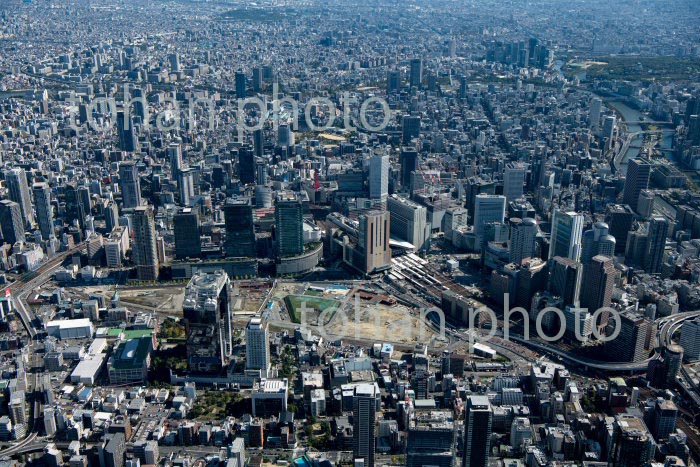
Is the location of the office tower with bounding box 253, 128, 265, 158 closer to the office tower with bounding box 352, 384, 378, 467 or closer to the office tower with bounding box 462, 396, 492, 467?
the office tower with bounding box 352, 384, 378, 467

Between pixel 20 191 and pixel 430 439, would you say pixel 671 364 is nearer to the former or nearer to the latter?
pixel 430 439

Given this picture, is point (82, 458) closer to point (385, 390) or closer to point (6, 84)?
point (385, 390)

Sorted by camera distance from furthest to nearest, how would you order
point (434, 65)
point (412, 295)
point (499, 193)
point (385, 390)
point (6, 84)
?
point (434, 65) → point (6, 84) → point (499, 193) → point (412, 295) → point (385, 390)

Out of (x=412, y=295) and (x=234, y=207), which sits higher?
(x=234, y=207)

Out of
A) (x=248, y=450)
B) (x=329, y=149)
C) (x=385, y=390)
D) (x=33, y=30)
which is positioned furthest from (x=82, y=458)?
(x=33, y=30)

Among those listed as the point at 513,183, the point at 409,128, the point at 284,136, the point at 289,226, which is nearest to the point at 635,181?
the point at 513,183

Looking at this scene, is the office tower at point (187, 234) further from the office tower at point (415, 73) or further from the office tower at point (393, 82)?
the office tower at point (415, 73)

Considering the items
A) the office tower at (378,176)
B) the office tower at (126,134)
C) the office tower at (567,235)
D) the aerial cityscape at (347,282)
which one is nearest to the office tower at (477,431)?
the aerial cityscape at (347,282)
